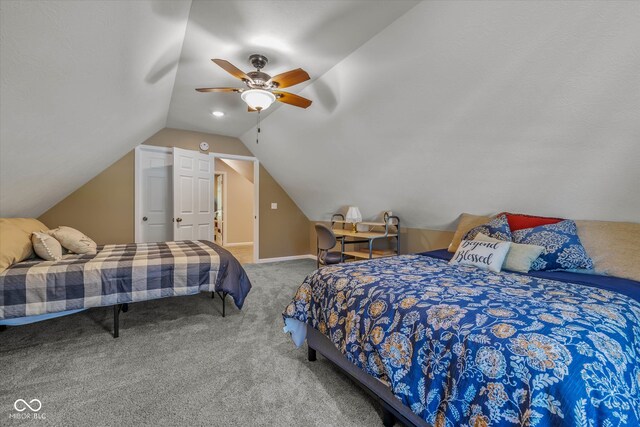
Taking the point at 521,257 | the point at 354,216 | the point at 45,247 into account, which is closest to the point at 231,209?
the point at 354,216

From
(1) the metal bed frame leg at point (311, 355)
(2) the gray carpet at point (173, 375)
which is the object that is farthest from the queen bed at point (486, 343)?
(2) the gray carpet at point (173, 375)

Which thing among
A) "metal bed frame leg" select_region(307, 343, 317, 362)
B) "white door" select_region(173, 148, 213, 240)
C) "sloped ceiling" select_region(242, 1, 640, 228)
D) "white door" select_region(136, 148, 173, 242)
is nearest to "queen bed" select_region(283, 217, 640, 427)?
"metal bed frame leg" select_region(307, 343, 317, 362)

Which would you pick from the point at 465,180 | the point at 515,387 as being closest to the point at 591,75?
the point at 465,180

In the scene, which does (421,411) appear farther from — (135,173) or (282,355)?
(135,173)

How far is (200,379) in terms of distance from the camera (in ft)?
5.84

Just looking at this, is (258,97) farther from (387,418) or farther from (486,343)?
(387,418)

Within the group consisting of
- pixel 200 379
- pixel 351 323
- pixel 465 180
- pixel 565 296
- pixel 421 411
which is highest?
pixel 465 180

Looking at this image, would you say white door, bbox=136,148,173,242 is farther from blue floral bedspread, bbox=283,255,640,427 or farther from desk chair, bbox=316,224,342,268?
blue floral bedspread, bbox=283,255,640,427

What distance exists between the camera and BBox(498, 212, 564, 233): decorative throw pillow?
2.34 m

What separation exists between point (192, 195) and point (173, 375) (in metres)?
3.19

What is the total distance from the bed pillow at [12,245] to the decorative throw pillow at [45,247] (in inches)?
2.4

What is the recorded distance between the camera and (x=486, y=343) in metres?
1.00

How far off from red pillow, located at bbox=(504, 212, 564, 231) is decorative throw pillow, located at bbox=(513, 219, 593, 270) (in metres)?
0.12

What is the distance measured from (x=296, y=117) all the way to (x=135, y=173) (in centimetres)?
267
